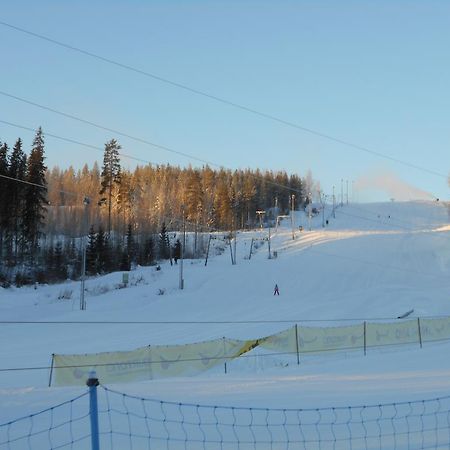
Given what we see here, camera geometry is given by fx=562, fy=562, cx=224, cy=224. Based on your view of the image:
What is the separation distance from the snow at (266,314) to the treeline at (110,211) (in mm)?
7611

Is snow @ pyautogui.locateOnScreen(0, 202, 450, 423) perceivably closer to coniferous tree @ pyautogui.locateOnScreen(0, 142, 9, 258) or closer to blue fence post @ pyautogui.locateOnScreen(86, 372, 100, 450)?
blue fence post @ pyautogui.locateOnScreen(86, 372, 100, 450)

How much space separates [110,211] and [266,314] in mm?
62567

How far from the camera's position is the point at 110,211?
94.8 m

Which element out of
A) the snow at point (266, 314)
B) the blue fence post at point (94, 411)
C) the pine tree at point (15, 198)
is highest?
the pine tree at point (15, 198)

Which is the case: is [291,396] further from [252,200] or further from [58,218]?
[252,200]

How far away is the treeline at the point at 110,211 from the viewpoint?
222 ft

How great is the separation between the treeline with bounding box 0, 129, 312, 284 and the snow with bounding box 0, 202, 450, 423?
7.61 metres

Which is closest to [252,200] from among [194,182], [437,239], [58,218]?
[194,182]

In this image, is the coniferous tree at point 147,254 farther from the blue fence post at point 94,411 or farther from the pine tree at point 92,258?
the blue fence post at point 94,411

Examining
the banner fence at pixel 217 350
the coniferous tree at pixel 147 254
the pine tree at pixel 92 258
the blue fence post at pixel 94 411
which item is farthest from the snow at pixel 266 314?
the pine tree at pixel 92 258

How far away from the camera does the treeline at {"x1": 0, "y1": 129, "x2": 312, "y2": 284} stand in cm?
6769

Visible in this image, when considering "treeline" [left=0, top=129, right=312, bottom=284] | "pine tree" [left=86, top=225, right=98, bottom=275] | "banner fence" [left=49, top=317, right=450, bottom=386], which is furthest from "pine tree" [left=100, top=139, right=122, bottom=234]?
"banner fence" [left=49, top=317, right=450, bottom=386]

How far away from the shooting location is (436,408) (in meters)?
10.1

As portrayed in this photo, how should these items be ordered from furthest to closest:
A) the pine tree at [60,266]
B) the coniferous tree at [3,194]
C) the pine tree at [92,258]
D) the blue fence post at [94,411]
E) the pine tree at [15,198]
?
1. the pine tree at [92,258]
2. the pine tree at [60,266]
3. the pine tree at [15,198]
4. the coniferous tree at [3,194]
5. the blue fence post at [94,411]
